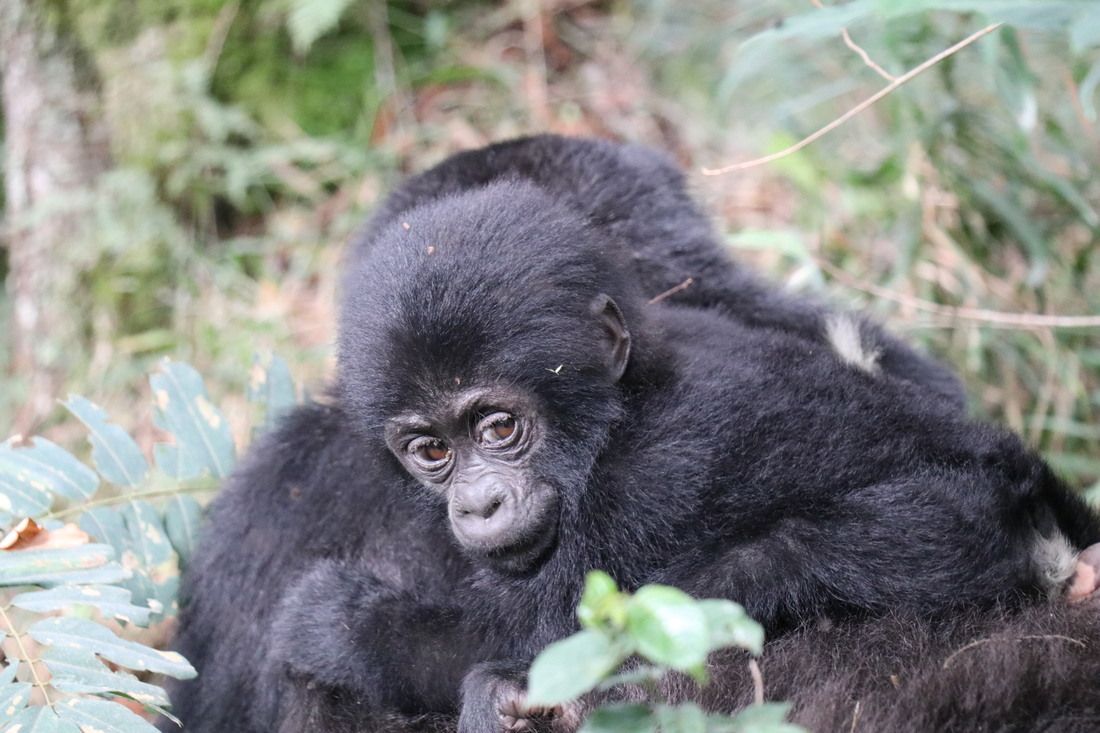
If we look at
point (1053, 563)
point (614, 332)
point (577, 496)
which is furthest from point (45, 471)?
point (1053, 563)

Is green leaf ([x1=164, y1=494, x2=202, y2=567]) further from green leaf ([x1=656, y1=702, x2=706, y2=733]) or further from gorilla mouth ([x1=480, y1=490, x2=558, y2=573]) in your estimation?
green leaf ([x1=656, y1=702, x2=706, y2=733])

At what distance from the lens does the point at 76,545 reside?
3045 mm

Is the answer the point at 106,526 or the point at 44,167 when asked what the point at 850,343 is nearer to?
the point at 106,526

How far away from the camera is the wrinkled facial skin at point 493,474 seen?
3104 mm

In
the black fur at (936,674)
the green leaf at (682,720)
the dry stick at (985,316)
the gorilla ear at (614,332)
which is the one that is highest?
the green leaf at (682,720)

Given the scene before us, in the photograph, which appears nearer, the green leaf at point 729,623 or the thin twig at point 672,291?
the green leaf at point 729,623

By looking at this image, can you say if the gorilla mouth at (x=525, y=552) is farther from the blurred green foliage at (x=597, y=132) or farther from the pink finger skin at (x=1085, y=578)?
the blurred green foliage at (x=597, y=132)

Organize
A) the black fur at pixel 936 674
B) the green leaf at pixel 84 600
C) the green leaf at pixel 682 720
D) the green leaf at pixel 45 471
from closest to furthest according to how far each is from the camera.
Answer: the green leaf at pixel 682 720
the black fur at pixel 936 674
the green leaf at pixel 84 600
the green leaf at pixel 45 471

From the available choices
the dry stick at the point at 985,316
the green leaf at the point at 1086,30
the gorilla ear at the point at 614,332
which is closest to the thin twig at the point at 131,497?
the gorilla ear at the point at 614,332

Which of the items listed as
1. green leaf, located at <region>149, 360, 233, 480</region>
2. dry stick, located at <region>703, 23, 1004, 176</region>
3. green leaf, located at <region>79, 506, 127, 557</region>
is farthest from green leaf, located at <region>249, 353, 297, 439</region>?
dry stick, located at <region>703, 23, 1004, 176</region>

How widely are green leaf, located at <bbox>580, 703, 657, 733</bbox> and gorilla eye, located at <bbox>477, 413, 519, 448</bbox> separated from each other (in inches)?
51.3

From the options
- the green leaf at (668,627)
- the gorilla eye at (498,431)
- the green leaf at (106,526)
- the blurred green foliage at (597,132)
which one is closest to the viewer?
the green leaf at (668,627)

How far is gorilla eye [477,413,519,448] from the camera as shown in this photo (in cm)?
319

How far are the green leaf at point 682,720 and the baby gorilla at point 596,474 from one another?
3.29 ft
